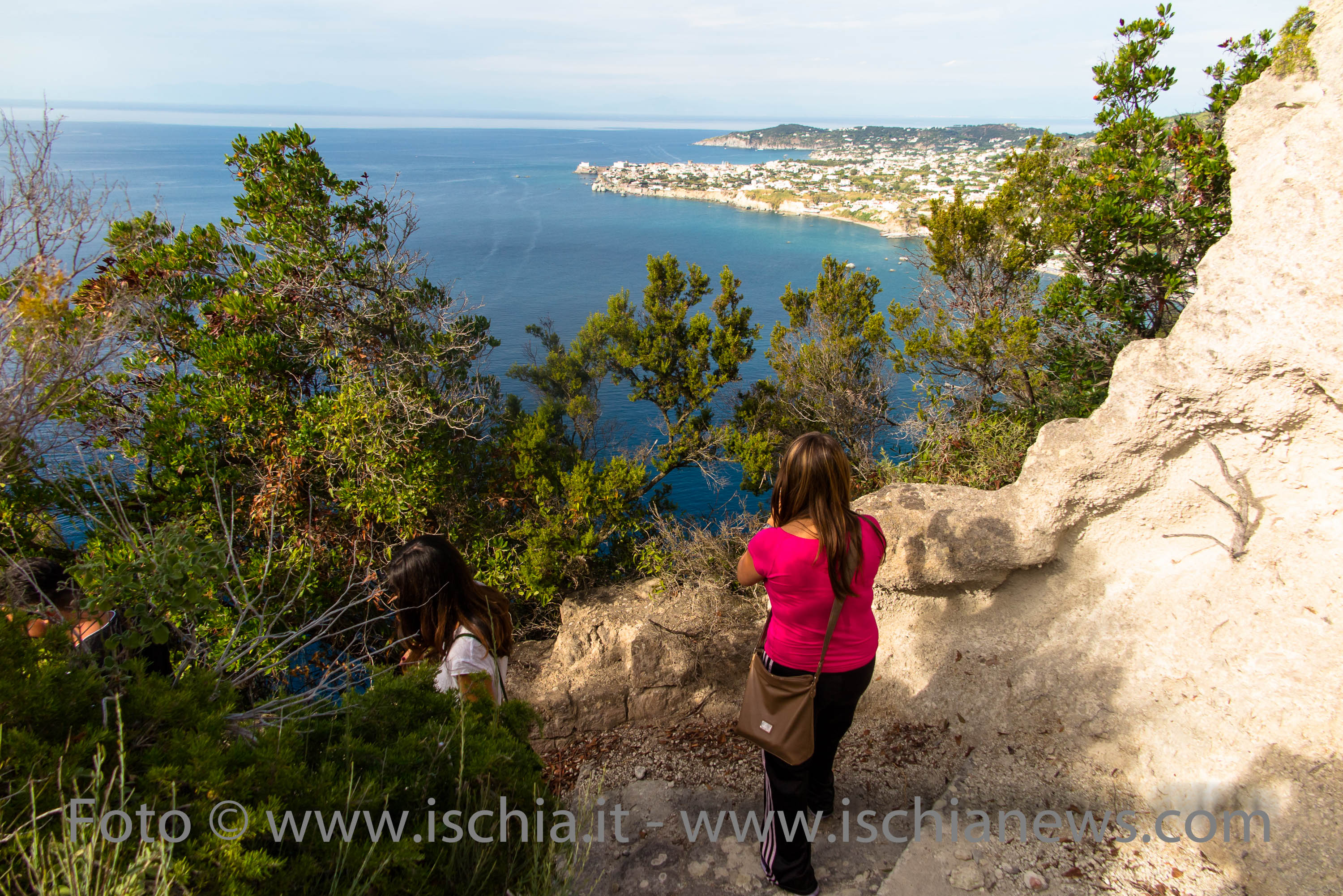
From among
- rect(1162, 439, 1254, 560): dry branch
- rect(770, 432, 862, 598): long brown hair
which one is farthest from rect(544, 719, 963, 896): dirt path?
rect(1162, 439, 1254, 560): dry branch

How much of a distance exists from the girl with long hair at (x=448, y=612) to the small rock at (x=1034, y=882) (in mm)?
2705

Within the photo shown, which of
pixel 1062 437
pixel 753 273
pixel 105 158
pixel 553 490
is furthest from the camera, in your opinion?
pixel 105 158

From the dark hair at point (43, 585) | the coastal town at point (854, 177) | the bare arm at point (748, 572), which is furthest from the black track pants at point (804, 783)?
the coastal town at point (854, 177)

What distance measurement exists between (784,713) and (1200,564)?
3.16 m

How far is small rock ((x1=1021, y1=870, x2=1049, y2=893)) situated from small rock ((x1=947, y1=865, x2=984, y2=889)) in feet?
0.62

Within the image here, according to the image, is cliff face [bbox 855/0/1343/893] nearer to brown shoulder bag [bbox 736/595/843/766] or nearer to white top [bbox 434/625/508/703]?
brown shoulder bag [bbox 736/595/843/766]

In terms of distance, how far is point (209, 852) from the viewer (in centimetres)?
183

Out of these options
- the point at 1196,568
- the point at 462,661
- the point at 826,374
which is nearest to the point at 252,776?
the point at 462,661

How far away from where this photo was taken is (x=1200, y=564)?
169 inches

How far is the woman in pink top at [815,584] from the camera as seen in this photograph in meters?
2.81

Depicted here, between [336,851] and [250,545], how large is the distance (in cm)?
613

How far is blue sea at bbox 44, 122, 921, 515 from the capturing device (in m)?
27.7

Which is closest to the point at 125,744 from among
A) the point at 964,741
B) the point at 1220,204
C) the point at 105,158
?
the point at 964,741

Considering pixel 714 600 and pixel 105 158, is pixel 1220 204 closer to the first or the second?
pixel 714 600
